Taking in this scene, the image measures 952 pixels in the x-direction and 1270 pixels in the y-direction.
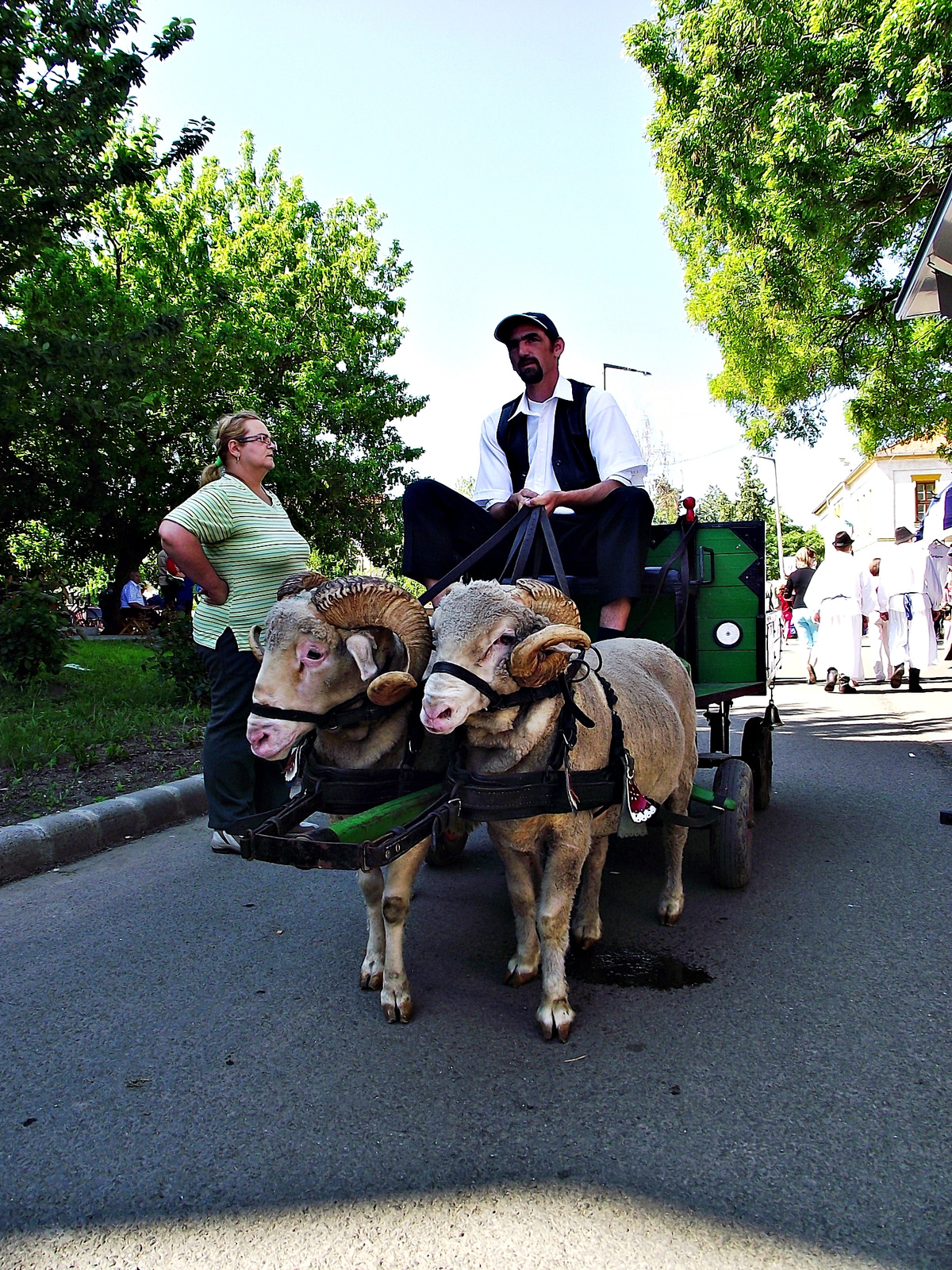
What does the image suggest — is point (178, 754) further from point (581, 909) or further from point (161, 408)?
point (161, 408)

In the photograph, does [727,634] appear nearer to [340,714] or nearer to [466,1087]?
[340,714]

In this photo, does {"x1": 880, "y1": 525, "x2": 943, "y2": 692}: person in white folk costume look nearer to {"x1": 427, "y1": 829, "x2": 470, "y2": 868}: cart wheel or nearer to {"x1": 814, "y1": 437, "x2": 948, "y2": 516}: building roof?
{"x1": 427, "y1": 829, "x2": 470, "y2": 868}: cart wheel

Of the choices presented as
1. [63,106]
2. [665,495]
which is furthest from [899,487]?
[63,106]

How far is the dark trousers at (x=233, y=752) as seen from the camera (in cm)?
462

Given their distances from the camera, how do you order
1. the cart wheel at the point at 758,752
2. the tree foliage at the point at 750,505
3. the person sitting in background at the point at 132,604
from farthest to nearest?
1. the tree foliage at the point at 750,505
2. the person sitting in background at the point at 132,604
3. the cart wheel at the point at 758,752

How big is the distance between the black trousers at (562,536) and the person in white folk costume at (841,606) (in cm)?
867

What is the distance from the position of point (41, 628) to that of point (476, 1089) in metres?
9.19

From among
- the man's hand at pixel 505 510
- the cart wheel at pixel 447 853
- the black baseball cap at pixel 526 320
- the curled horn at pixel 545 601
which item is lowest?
the cart wheel at pixel 447 853

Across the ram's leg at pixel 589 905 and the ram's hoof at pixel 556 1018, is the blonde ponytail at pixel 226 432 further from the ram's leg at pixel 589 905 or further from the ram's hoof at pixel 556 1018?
the ram's hoof at pixel 556 1018

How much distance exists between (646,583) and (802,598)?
35.5 feet

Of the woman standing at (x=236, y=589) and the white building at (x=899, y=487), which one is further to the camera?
the white building at (x=899, y=487)

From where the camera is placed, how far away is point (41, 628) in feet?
33.7

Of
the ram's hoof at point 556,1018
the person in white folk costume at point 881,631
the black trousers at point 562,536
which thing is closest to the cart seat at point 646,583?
the black trousers at point 562,536

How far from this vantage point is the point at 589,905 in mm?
3789
